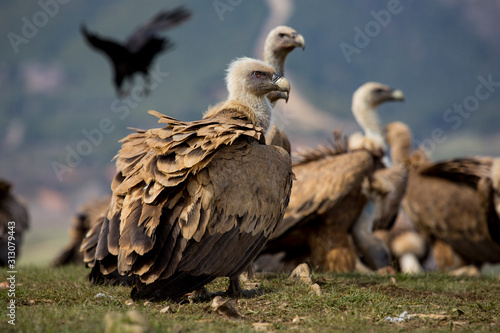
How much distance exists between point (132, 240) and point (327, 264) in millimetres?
4427

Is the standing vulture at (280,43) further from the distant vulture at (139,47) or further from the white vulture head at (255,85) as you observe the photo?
the distant vulture at (139,47)

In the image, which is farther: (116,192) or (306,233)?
(306,233)

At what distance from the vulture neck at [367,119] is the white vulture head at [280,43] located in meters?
3.49

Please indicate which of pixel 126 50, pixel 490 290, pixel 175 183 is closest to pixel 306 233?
pixel 490 290

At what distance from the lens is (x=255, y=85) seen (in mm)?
5586

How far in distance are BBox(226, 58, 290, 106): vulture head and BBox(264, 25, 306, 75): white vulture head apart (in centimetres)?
196

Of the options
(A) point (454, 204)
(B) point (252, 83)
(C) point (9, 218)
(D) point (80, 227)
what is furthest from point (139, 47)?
(B) point (252, 83)

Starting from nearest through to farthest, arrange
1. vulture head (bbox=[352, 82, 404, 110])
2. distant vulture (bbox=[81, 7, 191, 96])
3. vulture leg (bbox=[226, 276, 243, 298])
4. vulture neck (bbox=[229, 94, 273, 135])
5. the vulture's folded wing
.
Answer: the vulture's folded wing
vulture leg (bbox=[226, 276, 243, 298])
vulture neck (bbox=[229, 94, 273, 135])
vulture head (bbox=[352, 82, 404, 110])
distant vulture (bbox=[81, 7, 191, 96])

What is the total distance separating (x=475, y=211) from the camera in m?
10.7

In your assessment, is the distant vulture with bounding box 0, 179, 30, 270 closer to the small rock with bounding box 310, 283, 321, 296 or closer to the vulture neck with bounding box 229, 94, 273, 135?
the vulture neck with bounding box 229, 94, 273, 135


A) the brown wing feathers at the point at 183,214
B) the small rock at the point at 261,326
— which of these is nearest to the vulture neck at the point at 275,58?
the brown wing feathers at the point at 183,214

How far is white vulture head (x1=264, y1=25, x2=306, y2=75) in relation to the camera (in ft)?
24.7

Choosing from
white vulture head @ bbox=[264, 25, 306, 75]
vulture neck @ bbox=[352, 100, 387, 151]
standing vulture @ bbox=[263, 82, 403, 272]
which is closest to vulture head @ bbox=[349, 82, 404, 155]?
vulture neck @ bbox=[352, 100, 387, 151]

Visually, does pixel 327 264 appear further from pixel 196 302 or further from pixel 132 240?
pixel 132 240
